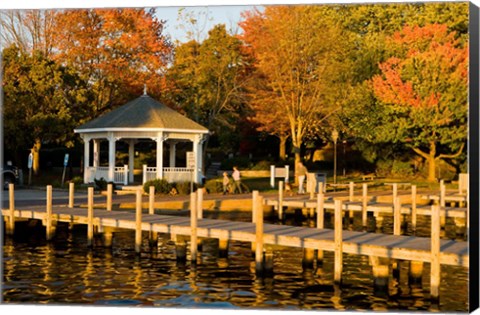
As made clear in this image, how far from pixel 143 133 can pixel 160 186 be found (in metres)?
4.78

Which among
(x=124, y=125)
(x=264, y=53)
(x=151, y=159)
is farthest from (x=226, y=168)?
(x=124, y=125)

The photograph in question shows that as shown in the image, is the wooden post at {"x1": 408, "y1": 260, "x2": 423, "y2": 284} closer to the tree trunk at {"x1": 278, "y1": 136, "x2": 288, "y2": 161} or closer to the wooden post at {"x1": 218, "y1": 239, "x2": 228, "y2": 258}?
the wooden post at {"x1": 218, "y1": 239, "x2": 228, "y2": 258}

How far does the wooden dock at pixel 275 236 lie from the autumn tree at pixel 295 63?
2233 cm

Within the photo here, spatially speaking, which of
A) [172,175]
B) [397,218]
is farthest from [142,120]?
[397,218]

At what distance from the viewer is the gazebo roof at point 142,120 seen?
4362 cm

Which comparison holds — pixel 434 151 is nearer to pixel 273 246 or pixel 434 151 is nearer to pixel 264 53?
pixel 264 53

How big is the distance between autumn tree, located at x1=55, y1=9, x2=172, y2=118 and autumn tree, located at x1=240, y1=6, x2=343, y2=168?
5.24m

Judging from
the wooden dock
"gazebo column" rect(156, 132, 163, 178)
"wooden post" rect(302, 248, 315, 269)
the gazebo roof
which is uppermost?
the gazebo roof

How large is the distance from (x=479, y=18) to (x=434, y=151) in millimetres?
29353

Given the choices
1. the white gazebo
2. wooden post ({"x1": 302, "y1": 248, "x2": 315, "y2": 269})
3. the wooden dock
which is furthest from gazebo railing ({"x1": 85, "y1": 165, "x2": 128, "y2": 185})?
wooden post ({"x1": 302, "y1": 248, "x2": 315, "y2": 269})

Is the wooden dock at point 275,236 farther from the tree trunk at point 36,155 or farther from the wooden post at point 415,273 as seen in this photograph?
the tree trunk at point 36,155

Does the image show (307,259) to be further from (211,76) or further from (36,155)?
(211,76)

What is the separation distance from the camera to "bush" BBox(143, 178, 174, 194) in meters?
40.1

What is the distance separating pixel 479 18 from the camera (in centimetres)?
1709
